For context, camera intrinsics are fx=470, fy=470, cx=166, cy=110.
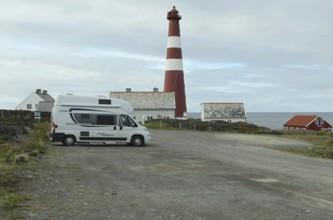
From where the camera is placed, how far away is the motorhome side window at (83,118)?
24484mm

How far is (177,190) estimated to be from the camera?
1079cm

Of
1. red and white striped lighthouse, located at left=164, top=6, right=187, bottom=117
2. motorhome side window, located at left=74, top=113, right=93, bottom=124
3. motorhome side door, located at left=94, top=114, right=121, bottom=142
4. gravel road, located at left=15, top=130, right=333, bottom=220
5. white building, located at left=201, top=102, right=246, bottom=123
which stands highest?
red and white striped lighthouse, located at left=164, top=6, right=187, bottom=117

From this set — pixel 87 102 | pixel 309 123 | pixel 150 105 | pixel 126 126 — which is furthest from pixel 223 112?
pixel 87 102

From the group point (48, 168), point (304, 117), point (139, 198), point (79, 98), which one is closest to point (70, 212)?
point (139, 198)

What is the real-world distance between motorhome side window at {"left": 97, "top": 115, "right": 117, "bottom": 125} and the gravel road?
7.21 m

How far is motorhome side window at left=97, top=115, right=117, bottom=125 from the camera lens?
80.9 ft

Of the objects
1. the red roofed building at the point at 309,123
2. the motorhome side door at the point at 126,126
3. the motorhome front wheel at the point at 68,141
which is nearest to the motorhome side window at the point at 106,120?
the motorhome side door at the point at 126,126

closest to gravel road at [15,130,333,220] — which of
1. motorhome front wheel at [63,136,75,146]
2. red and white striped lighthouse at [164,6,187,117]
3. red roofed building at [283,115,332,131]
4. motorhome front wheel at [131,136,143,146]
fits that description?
motorhome front wheel at [63,136,75,146]

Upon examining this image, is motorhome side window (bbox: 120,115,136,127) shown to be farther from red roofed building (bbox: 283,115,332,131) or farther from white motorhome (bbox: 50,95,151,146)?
red roofed building (bbox: 283,115,332,131)

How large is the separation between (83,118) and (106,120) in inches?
47.2

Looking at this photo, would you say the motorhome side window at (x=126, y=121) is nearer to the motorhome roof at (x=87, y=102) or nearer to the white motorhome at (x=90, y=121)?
the white motorhome at (x=90, y=121)

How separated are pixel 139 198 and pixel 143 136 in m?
15.6

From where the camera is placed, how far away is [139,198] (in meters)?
9.73

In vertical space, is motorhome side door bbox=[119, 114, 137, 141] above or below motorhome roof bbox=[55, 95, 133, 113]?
below
